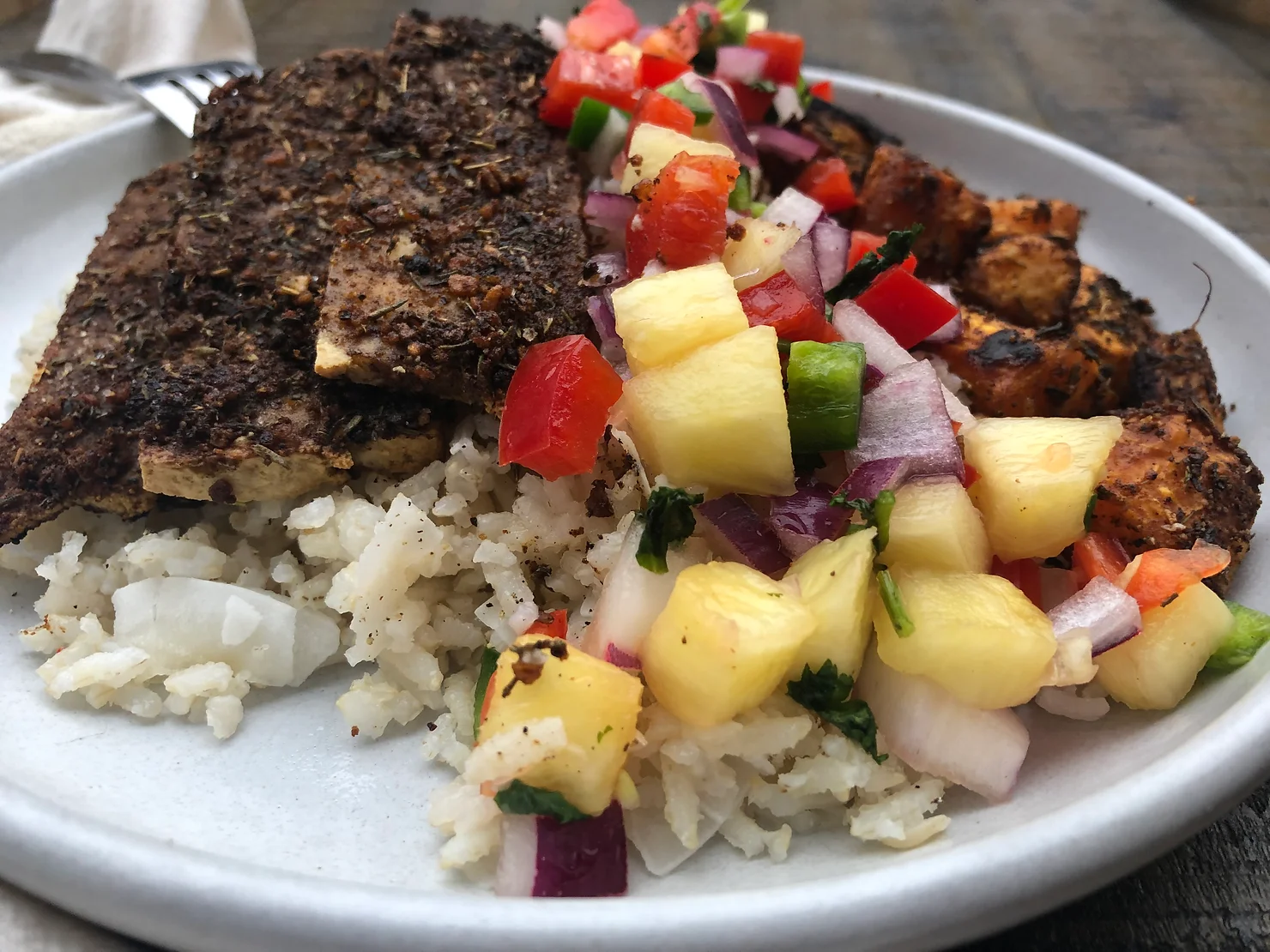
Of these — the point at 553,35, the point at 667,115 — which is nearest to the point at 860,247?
the point at 667,115

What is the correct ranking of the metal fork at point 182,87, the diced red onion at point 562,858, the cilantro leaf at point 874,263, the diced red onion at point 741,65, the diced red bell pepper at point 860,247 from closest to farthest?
the diced red onion at point 562,858, the cilantro leaf at point 874,263, the diced red bell pepper at point 860,247, the diced red onion at point 741,65, the metal fork at point 182,87

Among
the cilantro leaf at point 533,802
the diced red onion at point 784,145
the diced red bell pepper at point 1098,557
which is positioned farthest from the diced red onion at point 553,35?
the cilantro leaf at point 533,802

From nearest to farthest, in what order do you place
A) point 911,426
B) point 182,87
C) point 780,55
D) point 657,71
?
point 911,426
point 657,71
point 780,55
point 182,87

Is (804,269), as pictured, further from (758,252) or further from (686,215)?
(686,215)

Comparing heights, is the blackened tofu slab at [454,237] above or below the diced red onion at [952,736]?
above

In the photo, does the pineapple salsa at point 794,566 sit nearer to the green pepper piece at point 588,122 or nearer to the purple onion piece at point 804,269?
the purple onion piece at point 804,269

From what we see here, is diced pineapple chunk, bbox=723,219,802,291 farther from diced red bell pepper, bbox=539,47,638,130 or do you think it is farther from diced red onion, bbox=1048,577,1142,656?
diced red onion, bbox=1048,577,1142,656

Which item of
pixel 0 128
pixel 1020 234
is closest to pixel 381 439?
pixel 1020 234
